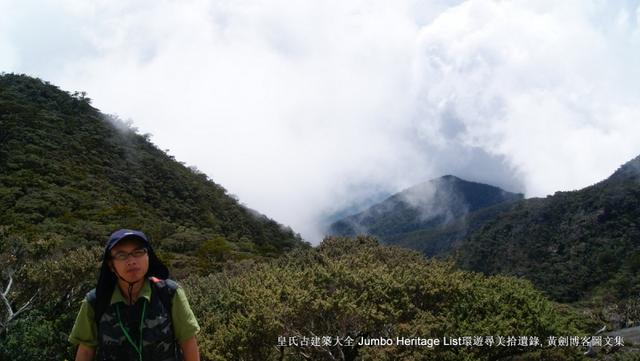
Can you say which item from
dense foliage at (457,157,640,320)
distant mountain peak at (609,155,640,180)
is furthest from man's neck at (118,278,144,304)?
distant mountain peak at (609,155,640,180)

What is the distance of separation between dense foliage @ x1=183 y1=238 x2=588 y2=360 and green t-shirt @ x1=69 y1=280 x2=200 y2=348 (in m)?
9.58

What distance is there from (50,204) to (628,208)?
100m

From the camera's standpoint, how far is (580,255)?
95125 mm

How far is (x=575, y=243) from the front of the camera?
100 metres

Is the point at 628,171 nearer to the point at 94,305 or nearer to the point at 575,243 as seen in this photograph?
the point at 575,243

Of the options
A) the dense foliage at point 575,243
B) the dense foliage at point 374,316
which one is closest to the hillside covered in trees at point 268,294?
the dense foliage at point 374,316

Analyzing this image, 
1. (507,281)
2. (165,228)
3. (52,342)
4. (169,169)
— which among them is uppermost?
(169,169)

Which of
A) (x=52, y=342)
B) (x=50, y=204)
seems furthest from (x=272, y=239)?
(x=52, y=342)

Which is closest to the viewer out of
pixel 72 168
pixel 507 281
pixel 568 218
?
pixel 507 281

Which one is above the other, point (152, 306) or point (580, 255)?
point (580, 255)

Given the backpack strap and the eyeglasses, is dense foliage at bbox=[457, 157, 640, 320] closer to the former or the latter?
the backpack strap

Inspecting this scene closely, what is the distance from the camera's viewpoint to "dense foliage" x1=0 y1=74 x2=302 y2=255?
5078 centimetres

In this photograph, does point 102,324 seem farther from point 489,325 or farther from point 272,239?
point 272,239

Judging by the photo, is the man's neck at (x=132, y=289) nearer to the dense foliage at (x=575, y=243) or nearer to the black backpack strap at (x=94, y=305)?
the black backpack strap at (x=94, y=305)
